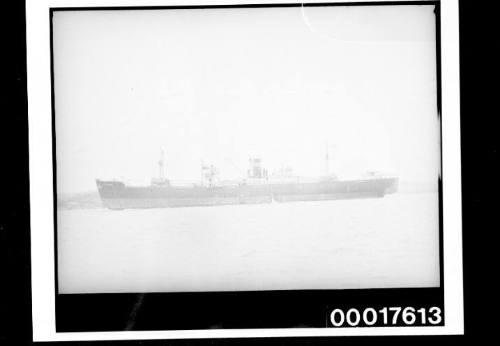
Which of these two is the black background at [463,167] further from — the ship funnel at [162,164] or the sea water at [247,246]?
the ship funnel at [162,164]

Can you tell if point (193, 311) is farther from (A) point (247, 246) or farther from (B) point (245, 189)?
(B) point (245, 189)

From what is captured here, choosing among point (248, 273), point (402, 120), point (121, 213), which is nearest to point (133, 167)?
point (121, 213)

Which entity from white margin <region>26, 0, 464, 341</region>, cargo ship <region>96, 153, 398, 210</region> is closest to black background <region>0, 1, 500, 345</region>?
white margin <region>26, 0, 464, 341</region>

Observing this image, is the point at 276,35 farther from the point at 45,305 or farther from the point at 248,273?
the point at 45,305

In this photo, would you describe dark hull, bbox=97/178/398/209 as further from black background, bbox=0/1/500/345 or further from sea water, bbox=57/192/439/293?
black background, bbox=0/1/500/345

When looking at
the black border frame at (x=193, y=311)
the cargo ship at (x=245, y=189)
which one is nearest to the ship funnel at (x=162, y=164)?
the cargo ship at (x=245, y=189)

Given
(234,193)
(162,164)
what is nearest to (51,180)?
(162,164)
